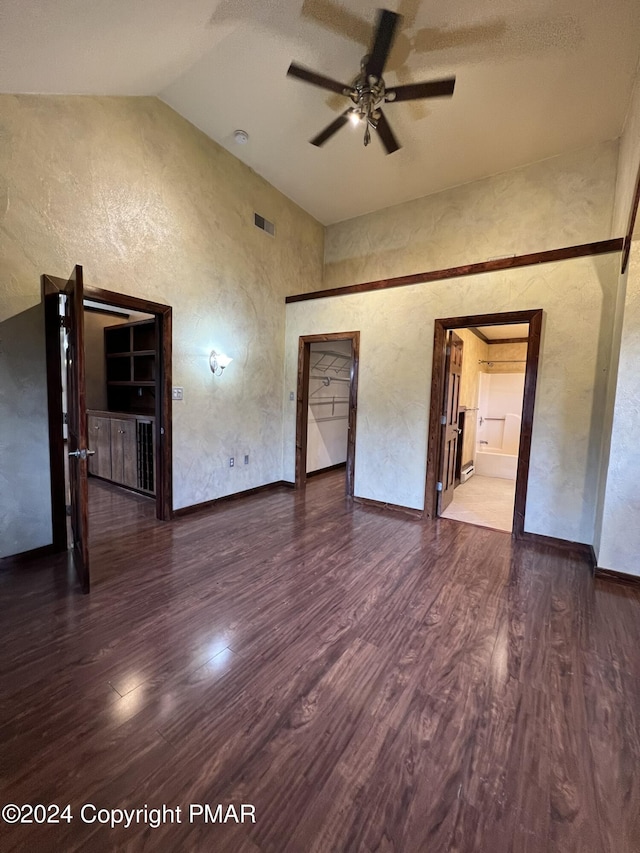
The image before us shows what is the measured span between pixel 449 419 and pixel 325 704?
3268 mm

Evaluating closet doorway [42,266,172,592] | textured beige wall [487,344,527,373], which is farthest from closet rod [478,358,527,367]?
closet doorway [42,266,172,592]

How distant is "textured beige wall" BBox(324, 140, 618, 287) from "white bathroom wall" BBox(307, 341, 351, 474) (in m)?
1.31

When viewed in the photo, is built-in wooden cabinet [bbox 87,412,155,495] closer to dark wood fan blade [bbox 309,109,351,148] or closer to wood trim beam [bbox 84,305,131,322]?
wood trim beam [bbox 84,305,131,322]

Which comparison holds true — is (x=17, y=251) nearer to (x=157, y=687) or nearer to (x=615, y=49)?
(x=157, y=687)

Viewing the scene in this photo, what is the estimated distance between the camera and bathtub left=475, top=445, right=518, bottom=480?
5.89 meters

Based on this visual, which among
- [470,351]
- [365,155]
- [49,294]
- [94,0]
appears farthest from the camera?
[470,351]

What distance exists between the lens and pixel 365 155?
4082 mm

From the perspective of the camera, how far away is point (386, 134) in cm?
316

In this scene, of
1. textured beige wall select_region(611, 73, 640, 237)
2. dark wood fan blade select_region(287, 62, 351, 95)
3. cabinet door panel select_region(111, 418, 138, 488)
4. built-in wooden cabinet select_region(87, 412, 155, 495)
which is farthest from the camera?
cabinet door panel select_region(111, 418, 138, 488)

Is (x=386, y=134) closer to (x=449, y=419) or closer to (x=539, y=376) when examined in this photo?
(x=539, y=376)

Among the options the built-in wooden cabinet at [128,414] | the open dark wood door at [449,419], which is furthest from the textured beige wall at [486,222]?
the built-in wooden cabinet at [128,414]

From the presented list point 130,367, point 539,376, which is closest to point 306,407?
point 130,367

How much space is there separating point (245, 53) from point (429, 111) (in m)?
1.78

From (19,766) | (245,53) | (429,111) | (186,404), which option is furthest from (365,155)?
(19,766)
